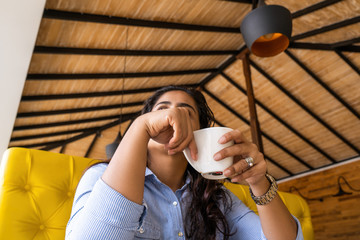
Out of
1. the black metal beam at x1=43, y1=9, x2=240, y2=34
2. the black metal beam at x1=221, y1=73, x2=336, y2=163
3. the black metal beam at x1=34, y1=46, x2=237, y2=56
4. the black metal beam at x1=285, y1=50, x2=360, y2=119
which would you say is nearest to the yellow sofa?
the black metal beam at x1=43, y1=9, x2=240, y2=34

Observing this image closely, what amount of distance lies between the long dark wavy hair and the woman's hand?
0.34m

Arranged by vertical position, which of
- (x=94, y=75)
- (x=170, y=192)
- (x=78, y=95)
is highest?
(x=94, y=75)

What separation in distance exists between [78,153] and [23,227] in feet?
27.6

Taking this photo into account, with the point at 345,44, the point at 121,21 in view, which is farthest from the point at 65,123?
the point at 345,44

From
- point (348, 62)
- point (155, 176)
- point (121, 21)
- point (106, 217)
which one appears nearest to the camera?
point (106, 217)

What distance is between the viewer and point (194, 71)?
707 cm

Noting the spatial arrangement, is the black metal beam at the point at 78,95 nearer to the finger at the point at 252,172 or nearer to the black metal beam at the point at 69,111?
the black metal beam at the point at 69,111

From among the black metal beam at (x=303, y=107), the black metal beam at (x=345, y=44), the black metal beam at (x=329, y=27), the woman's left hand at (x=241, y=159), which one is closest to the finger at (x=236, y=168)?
the woman's left hand at (x=241, y=159)

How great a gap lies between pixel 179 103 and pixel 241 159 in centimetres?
36

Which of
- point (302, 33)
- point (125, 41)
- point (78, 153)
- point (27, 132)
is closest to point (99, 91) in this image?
point (125, 41)

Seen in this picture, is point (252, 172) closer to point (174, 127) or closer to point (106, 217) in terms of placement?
point (174, 127)

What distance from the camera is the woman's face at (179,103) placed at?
3.57ft

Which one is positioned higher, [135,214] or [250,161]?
[250,161]

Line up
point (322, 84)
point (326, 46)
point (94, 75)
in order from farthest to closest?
point (322, 84)
point (326, 46)
point (94, 75)
